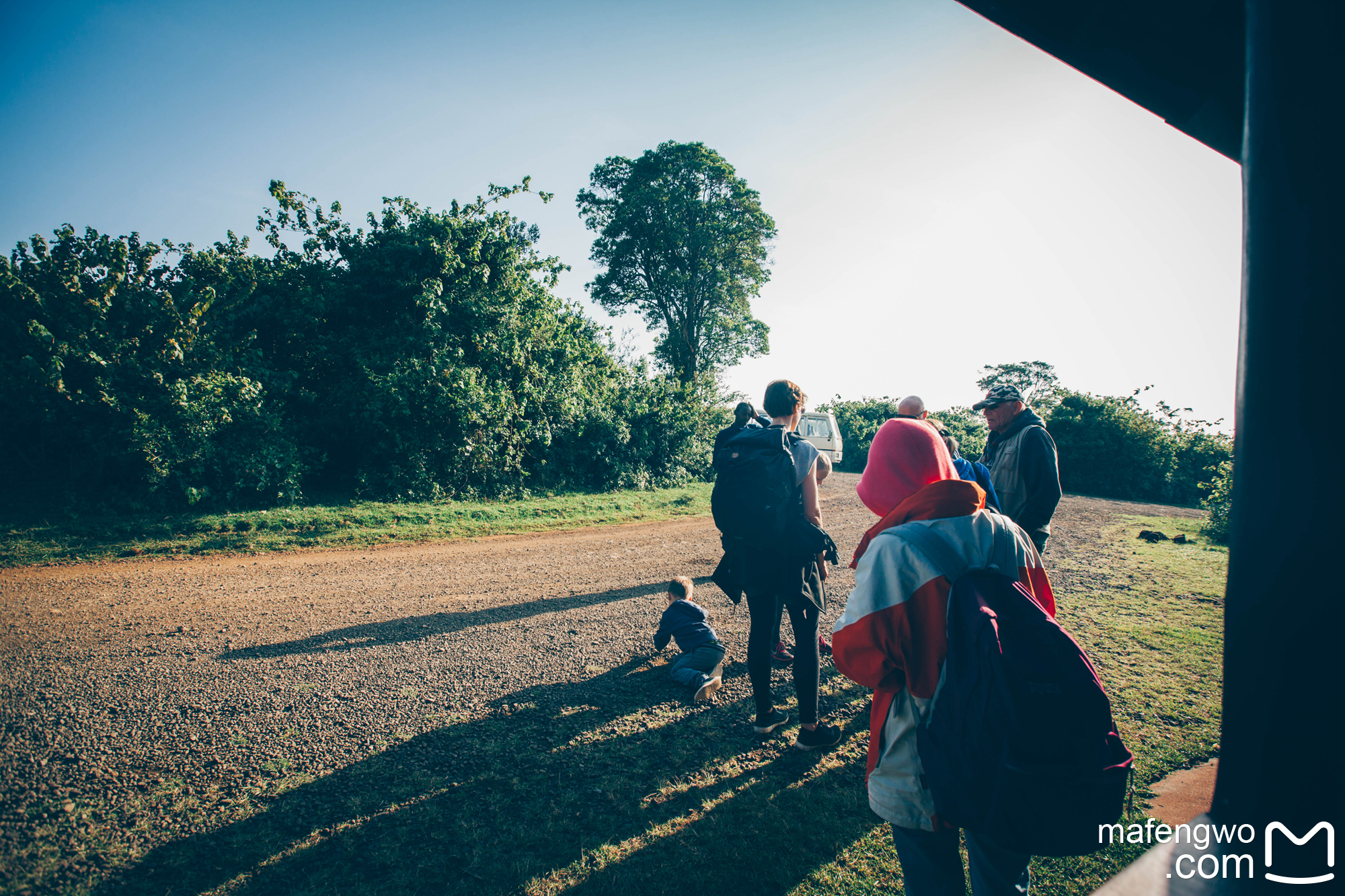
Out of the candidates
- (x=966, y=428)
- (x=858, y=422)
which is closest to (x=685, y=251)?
(x=858, y=422)

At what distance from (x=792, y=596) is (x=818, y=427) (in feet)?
60.6

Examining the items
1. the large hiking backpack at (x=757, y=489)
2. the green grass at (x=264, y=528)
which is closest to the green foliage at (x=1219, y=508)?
the green grass at (x=264, y=528)

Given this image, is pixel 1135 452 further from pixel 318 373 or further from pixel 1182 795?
pixel 318 373

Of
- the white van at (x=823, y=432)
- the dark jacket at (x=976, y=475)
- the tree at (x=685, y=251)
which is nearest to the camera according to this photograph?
the dark jacket at (x=976, y=475)

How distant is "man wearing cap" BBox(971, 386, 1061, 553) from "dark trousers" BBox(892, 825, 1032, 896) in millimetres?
2920

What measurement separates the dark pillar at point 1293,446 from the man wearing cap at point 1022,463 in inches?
138

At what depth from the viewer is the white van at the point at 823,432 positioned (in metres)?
20.5

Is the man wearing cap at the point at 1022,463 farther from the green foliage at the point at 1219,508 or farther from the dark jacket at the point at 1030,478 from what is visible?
the green foliage at the point at 1219,508

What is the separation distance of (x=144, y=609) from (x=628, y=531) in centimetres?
702

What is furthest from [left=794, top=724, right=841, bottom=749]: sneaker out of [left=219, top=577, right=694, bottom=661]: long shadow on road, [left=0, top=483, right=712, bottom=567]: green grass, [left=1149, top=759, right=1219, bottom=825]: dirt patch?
[left=0, top=483, right=712, bottom=567]: green grass

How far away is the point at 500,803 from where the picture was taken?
9.76 ft

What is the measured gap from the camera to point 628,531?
11.0 meters

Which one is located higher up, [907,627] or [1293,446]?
[1293,446]

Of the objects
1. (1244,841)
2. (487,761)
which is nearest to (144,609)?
(487,761)
